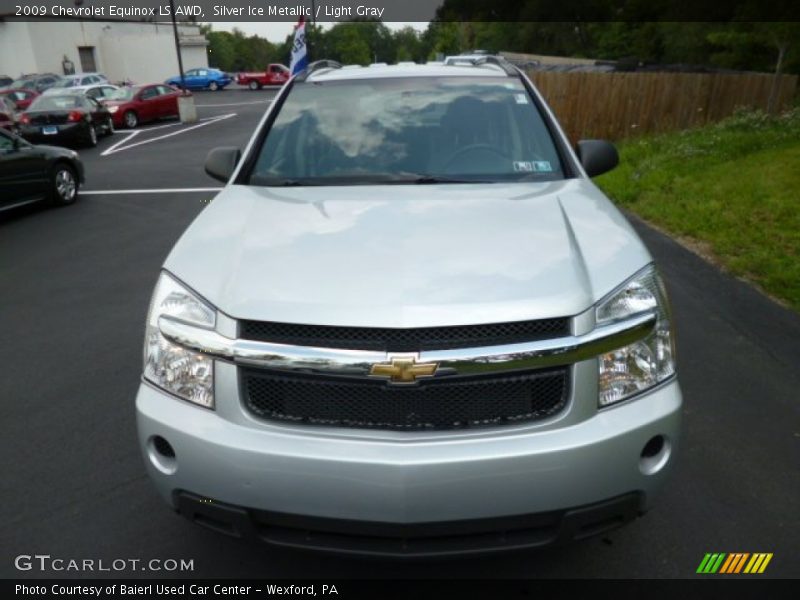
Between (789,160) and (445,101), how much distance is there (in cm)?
768

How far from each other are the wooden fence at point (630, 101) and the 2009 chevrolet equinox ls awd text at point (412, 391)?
13626 millimetres

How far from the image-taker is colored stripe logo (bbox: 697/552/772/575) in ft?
8.67

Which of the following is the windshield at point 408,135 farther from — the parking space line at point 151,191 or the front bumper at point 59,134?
the front bumper at point 59,134

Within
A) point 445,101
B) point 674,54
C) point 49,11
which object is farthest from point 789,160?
point 49,11

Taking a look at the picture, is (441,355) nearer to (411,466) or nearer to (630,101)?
(411,466)

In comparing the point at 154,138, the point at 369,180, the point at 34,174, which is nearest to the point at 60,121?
the point at 154,138

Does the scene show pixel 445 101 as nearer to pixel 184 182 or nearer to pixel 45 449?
pixel 45 449

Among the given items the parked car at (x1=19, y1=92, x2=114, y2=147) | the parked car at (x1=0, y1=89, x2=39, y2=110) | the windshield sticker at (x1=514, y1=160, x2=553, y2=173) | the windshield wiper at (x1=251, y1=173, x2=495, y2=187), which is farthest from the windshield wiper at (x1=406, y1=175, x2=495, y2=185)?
the parked car at (x1=0, y1=89, x2=39, y2=110)

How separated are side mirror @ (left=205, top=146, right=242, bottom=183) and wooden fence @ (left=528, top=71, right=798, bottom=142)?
12349 millimetres

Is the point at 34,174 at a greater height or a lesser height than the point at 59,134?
greater

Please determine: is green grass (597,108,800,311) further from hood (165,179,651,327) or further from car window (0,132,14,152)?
car window (0,132,14,152)

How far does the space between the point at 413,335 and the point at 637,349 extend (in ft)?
2.62

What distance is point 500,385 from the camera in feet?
7.09

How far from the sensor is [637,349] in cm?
228
